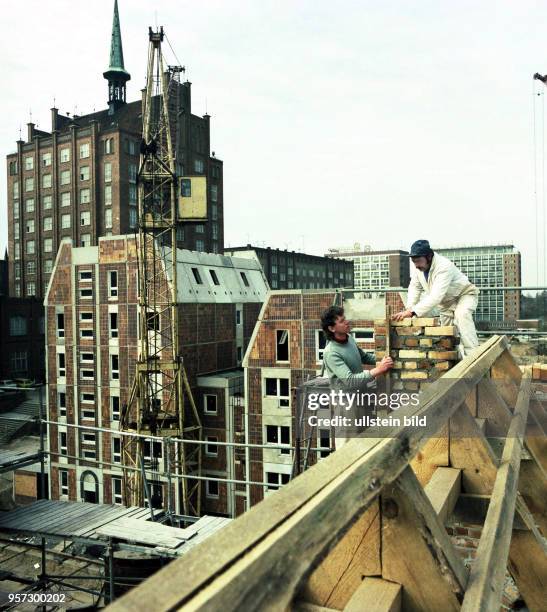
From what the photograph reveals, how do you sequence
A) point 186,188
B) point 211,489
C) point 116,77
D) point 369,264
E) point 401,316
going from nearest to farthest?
point 401,316
point 186,188
point 211,489
point 116,77
point 369,264

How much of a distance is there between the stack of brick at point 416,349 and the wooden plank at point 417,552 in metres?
5.49

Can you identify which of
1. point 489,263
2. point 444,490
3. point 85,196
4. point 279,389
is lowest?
point 279,389

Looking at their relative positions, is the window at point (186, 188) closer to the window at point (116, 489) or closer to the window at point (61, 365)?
the window at point (61, 365)

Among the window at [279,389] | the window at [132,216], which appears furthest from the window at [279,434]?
the window at [132,216]

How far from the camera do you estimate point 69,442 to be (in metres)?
35.9

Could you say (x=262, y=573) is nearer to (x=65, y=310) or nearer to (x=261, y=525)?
(x=261, y=525)

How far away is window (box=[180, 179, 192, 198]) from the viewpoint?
103 ft

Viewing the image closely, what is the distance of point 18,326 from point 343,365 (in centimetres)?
5000

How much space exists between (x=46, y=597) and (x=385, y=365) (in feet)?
24.2

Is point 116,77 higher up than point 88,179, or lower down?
higher up

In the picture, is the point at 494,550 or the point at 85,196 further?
the point at 85,196

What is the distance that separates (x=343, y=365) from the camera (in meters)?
5.62

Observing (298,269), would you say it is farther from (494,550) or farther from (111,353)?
(494,550)

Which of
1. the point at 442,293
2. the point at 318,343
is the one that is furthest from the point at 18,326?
the point at 442,293
